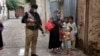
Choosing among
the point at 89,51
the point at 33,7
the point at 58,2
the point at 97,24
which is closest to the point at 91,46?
the point at 89,51

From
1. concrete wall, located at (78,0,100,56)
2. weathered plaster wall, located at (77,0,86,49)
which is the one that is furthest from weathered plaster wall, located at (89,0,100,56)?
weathered plaster wall, located at (77,0,86,49)

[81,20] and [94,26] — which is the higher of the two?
[81,20]

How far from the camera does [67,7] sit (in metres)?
13.8

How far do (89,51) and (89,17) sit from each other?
1.34m

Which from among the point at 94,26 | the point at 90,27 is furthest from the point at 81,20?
the point at 94,26

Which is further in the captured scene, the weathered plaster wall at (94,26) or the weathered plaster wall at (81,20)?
the weathered plaster wall at (81,20)

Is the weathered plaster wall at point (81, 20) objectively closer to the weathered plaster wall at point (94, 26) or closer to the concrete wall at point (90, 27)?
the concrete wall at point (90, 27)

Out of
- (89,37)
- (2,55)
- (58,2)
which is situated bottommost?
(2,55)

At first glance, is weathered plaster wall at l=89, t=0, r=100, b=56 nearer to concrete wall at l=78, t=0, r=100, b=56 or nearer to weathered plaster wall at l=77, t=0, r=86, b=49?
concrete wall at l=78, t=0, r=100, b=56

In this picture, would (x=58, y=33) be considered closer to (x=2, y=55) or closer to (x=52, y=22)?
(x=52, y=22)

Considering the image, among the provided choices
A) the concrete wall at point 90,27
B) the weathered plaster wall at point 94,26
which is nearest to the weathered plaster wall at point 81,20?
the concrete wall at point 90,27

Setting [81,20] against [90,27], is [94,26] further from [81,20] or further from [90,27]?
[81,20]

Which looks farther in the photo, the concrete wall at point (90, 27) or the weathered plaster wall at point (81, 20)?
the weathered plaster wall at point (81, 20)

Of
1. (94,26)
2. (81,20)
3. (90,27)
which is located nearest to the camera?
(94,26)
